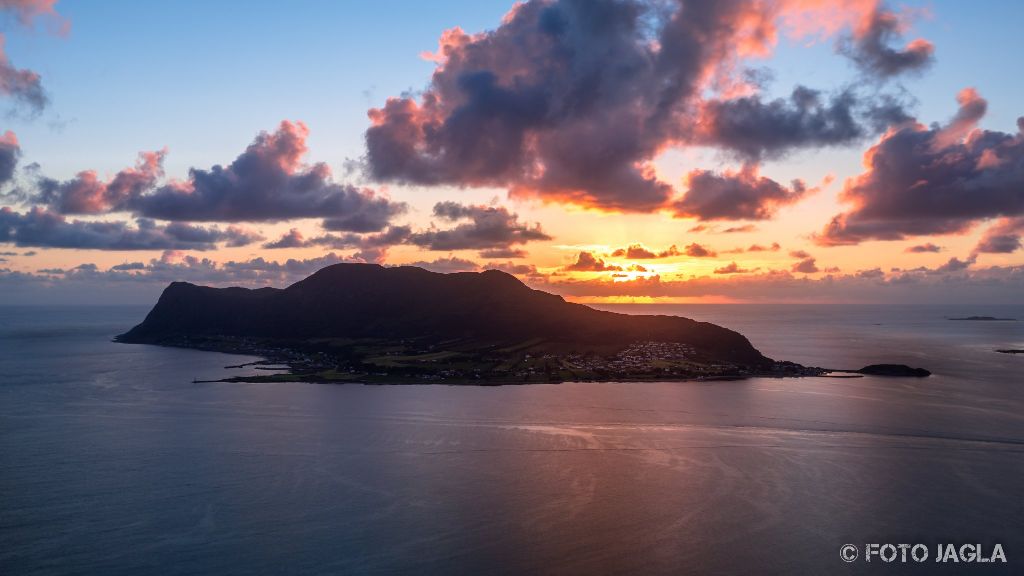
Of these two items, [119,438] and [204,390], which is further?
[204,390]

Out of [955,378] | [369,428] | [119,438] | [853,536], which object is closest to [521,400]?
[369,428]

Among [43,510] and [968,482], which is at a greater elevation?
[968,482]

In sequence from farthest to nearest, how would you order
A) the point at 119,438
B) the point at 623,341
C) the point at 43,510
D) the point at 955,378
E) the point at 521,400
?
the point at 623,341 → the point at 955,378 → the point at 521,400 → the point at 119,438 → the point at 43,510

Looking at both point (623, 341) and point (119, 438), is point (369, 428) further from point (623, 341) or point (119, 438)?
point (623, 341)

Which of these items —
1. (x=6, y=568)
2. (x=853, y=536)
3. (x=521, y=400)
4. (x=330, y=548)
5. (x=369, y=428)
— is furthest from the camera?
(x=521, y=400)

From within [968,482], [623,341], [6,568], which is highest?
[623,341]

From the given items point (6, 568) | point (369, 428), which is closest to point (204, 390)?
point (369, 428)
